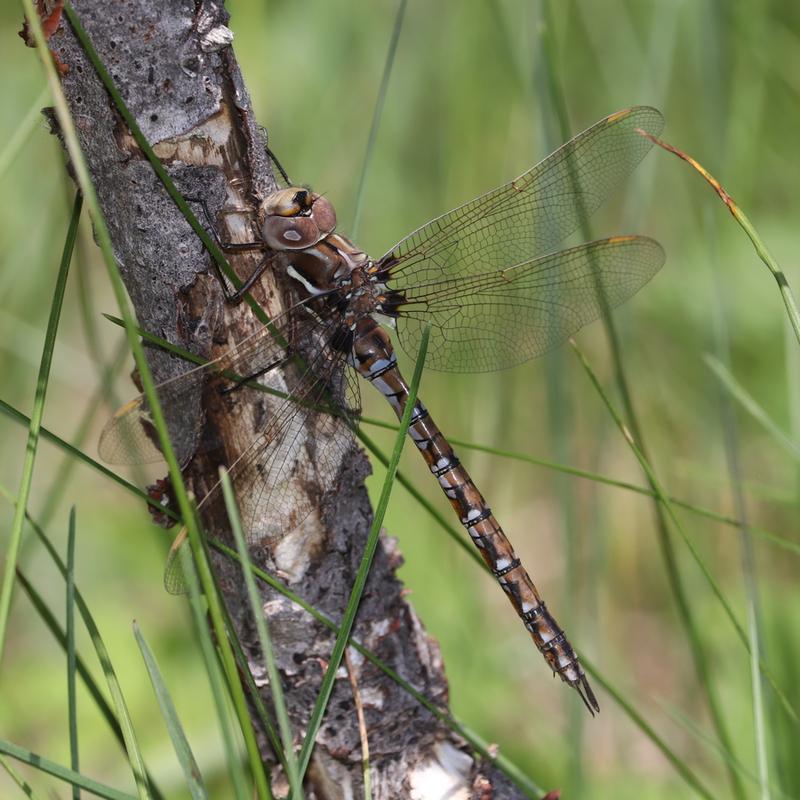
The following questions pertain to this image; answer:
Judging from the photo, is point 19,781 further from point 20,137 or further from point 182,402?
point 20,137

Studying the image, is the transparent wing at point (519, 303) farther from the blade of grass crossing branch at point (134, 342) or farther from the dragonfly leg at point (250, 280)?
the blade of grass crossing branch at point (134, 342)

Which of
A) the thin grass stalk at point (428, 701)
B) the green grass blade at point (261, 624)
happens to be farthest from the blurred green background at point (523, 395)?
the green grass blade at point (261, 624)

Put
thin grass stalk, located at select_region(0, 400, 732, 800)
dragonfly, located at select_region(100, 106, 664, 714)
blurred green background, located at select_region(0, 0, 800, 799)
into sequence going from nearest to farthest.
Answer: thin grass stalk, located at select_region(0, 400, 732, 800) < dragonfly, located at select_region(100, 106, 664, 714) < blurred green background, located at select_region(0, 0, 800, 799)

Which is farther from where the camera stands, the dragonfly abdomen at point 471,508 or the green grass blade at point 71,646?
the dragonfly abdomen at point 471,508

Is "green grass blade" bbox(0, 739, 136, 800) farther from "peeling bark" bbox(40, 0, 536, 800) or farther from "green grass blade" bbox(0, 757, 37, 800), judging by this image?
"peeling bark" bbox(40, 0, 536, 800)

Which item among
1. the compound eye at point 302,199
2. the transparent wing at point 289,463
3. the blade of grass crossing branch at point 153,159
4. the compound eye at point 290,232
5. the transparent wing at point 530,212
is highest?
the transparent wing at point 530,212

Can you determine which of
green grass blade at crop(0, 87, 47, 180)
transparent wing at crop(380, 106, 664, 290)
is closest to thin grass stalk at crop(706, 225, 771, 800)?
transparent wing at crop(380, 106, 664, 290)
